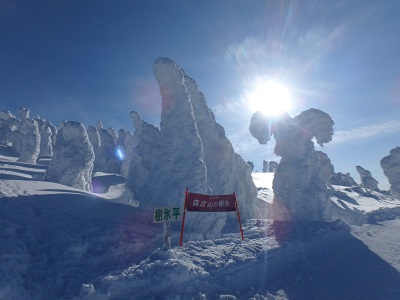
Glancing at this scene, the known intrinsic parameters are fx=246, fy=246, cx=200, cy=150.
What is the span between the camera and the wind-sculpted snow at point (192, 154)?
67.4ft

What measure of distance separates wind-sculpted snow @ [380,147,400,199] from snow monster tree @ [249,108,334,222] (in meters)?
36.6

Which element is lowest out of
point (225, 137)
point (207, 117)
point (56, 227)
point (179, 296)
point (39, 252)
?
point (179, 296)

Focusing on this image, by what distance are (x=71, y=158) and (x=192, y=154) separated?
16.4 m

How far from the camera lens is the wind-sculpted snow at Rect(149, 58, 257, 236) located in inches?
809

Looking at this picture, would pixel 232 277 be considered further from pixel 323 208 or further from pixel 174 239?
pixel 323 208

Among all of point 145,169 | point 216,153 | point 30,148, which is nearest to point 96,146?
point 30,148

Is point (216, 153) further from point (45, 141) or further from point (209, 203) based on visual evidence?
point (45, 141)

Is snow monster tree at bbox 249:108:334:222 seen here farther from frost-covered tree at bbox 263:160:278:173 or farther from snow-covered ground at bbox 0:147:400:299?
frost-covered tree at bbox 263:160:278:173

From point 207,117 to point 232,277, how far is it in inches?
762

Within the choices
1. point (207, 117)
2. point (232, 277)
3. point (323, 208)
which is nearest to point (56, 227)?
point (232, 277)

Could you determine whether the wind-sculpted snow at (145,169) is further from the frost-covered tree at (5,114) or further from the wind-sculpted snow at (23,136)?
the frost-covered tree at (5,114)

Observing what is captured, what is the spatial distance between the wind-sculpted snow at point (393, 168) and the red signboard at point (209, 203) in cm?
6001

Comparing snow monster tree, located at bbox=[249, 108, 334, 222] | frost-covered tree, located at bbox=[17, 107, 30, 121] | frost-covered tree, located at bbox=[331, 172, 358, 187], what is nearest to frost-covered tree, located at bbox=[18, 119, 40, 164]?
frost-covered tree, located at bbox=[17, 107, 30, 121]

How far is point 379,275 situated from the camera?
16719 mm
